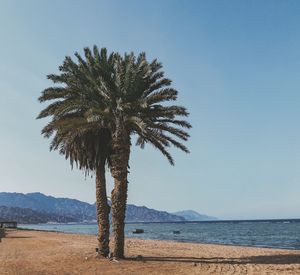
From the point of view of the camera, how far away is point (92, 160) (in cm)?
2438

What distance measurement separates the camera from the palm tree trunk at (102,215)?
23.6 meters

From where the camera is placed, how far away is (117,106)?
21.8 metres

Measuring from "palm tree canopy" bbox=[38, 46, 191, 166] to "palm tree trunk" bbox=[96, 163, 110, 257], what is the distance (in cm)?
141

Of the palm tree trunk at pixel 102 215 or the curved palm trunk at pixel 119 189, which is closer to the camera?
the curved palm trunk at pixel 119 189

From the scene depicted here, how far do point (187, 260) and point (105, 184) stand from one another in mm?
6338

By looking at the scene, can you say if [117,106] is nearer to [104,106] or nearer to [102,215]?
[104,106]

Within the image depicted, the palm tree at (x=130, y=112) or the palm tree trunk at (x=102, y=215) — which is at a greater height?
the palm tree at (x=130, y=112)

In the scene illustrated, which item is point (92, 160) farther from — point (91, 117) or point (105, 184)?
point (91, 117)

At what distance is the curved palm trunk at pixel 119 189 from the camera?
2222 centimetres

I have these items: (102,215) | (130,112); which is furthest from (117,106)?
(102,215)

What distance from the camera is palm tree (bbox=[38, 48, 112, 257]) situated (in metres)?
23.2

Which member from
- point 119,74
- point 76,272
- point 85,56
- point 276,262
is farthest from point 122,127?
point 276,262

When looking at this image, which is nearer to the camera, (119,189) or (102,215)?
(119,189)

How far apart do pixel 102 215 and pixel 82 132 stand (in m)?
4.99
